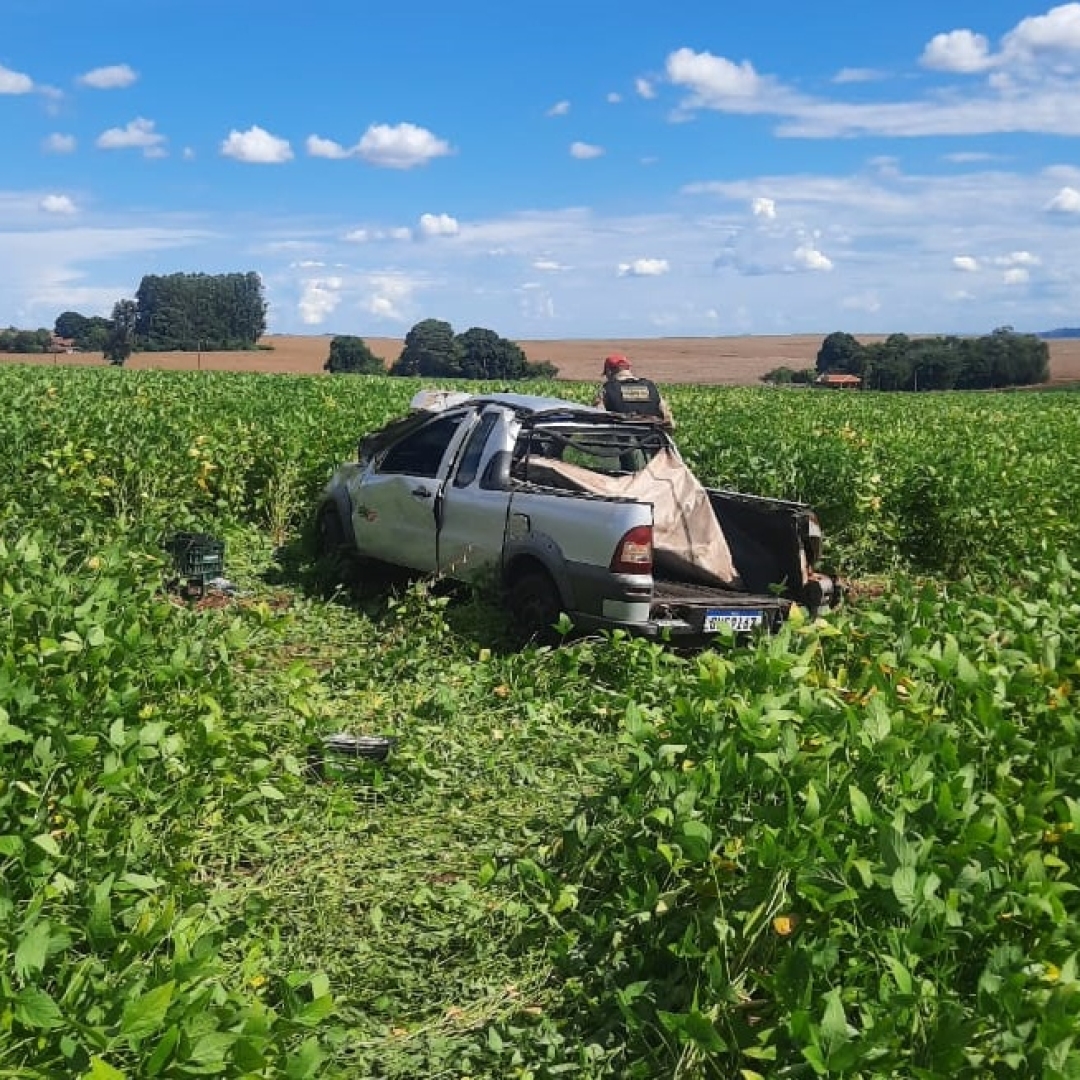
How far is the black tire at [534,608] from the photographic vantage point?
8.41m

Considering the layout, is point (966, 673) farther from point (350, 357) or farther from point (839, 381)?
point (350, 357)

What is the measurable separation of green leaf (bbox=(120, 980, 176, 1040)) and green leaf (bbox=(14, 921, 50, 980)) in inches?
10.6

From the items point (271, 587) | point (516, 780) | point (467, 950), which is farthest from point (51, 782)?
point (271, 587)

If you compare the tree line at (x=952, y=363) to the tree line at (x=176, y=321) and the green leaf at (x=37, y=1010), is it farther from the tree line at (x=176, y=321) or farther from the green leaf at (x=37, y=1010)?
the green leaf at (x=37, y=1010)

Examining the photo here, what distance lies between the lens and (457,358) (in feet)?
245

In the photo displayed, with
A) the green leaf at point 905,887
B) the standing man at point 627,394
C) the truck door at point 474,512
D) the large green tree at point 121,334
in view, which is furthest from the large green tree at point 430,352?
the green leaf at point 905,887

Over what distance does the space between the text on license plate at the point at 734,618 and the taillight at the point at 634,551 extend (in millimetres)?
578

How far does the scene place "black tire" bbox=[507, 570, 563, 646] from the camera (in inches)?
331

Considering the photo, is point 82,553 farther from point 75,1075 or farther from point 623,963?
point 75,1075

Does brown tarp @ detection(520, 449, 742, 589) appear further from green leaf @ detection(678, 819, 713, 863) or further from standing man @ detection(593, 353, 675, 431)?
green leaf @ detection(678, 819, 713, 863)

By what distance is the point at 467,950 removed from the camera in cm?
451

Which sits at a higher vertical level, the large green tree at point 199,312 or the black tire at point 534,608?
the large green tree at point 199,312

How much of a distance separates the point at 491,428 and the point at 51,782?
5.97m

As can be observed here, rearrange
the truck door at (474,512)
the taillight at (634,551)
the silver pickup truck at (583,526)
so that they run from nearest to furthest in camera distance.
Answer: the taillight at (634,551) → the silver pickup truck at (583,526) → the truck door at (474,512)
